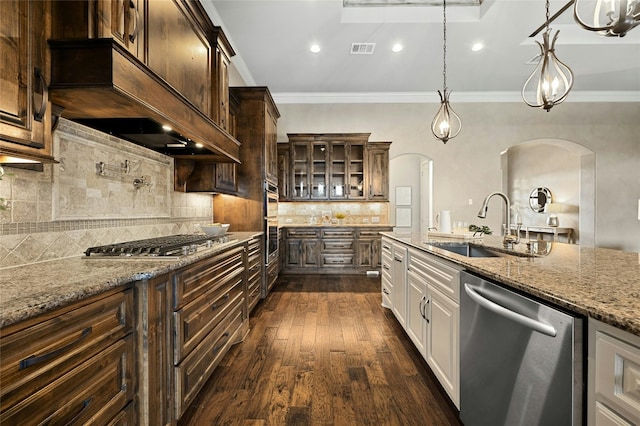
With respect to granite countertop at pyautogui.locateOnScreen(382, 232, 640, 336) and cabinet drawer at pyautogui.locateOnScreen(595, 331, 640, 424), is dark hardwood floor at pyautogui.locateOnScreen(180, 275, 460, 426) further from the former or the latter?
cabinet drawer at pyautogui.locateOnScreen(595, 331, 640, 424)

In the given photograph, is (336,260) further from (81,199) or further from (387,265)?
(81,199)

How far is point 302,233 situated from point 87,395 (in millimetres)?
4387

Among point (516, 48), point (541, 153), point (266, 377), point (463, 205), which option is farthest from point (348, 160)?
point (541, 153)

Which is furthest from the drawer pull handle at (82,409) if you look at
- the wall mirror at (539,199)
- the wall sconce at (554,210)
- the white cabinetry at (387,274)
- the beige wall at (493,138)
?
the wall mirror at (539,199)

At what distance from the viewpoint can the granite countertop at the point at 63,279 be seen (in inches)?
32.9

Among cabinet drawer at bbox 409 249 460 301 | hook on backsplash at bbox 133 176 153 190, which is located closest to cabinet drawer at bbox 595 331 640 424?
cabinet drawer at bbox 409 249 460 301

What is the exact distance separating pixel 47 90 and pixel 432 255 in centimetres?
215

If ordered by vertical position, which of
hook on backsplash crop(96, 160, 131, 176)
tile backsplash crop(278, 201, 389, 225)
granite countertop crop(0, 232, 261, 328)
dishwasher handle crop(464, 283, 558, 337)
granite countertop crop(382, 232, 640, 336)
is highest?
hook on backsplash crop(96, 160, 131, 176)

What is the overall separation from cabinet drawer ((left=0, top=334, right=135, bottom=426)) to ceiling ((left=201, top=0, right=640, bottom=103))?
142 inches

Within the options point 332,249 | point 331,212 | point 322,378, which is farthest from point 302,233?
point 322,378

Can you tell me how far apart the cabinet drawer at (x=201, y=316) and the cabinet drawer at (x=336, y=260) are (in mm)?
3062

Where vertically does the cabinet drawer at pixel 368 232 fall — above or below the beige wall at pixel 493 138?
below

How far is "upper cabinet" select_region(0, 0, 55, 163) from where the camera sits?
1046 millimetres

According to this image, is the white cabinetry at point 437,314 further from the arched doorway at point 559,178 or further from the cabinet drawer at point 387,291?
the arched doorway at point 559,178
